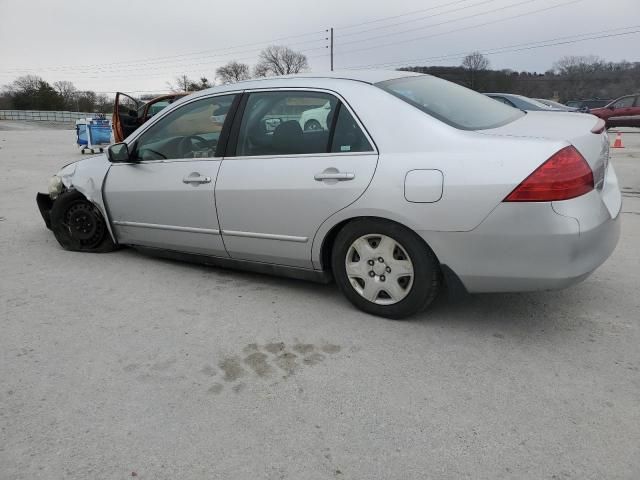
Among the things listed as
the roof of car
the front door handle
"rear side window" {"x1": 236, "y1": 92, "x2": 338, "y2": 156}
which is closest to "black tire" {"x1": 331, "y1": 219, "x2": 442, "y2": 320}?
"rear side window" {"x1": 236, "y1": 92, "x2": 338, "y2": 156}

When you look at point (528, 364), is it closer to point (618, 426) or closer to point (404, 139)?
point (618, 426)

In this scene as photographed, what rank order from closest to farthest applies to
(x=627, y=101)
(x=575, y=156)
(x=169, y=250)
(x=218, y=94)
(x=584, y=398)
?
(x=584, y=398), (x=575, y=156), (x=218, y=94), (x=169, y=250), (x=627, y=101)

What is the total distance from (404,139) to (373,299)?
101 cm

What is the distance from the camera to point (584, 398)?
2.33 m

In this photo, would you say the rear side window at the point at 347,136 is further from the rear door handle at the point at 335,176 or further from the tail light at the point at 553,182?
the tail light at the point at 553,182

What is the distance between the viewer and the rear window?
9.92 feet

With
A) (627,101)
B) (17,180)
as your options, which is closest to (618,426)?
(17,180)

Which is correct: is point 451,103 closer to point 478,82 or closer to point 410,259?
point 410,259

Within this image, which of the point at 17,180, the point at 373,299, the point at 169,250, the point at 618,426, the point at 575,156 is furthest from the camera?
the point at 17,180

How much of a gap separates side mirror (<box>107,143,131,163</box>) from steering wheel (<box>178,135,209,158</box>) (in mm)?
490

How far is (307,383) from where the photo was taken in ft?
8.27

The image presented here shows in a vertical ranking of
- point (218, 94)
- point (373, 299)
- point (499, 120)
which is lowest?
point (373, 299)

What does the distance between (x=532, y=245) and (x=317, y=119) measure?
1541 mm

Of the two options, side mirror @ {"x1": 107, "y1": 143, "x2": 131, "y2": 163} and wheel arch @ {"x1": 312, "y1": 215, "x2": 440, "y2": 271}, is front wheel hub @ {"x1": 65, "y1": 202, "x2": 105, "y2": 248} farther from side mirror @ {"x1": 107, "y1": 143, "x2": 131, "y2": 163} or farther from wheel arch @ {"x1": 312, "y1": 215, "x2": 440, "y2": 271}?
wheel arch @ {"x1": 312, "y1": 215, "x2": 440, "y2": 271}
